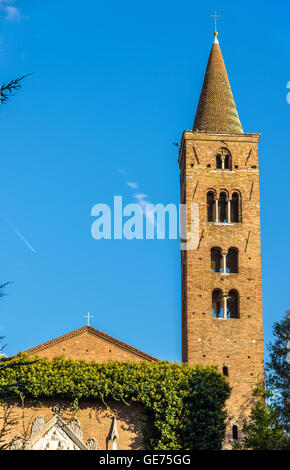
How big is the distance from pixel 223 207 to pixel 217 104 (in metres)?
6.05

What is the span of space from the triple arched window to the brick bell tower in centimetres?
5

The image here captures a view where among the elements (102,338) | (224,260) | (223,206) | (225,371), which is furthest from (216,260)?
(102,338)

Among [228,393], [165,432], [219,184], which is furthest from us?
[219,184]

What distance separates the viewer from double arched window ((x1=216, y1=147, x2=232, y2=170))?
37.4m

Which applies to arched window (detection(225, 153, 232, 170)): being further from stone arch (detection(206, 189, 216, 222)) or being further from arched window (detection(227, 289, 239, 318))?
arched window (detection(227, 289, 239, 318))

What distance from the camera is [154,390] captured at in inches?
1206

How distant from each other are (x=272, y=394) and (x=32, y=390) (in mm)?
10553

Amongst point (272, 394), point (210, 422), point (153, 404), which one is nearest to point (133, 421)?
point (153, 404)

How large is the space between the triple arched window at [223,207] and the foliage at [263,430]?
907 centimetres

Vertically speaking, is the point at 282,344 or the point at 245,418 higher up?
the point at 282,344

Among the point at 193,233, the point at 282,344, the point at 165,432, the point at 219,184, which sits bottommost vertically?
the point at 165,432

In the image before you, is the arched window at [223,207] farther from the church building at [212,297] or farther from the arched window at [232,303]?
the arched window at [232,303]

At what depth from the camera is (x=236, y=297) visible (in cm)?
3541

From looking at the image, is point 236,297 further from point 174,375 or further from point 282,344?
point 174,375
